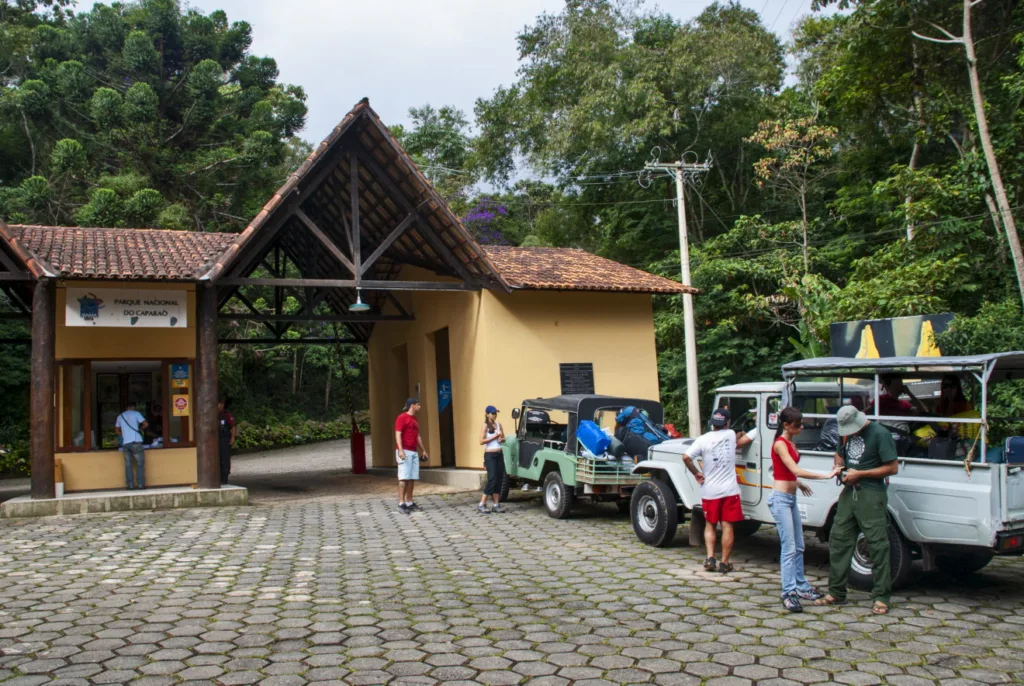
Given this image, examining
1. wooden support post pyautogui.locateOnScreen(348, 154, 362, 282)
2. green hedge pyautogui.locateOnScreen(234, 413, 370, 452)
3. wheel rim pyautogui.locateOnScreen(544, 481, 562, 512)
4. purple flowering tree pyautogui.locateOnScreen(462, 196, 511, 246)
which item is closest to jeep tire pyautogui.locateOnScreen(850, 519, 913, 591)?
wheel rim pyautogui.locateOnScreen(544, 481, 562, 512)

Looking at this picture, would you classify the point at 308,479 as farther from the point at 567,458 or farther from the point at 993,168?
the point at 993,168

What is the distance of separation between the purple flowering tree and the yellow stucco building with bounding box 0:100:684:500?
16.9 meters

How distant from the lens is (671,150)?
2919 centimetres

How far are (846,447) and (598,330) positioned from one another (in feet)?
32.0

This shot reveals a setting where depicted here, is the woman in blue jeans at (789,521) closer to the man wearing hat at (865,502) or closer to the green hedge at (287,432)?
the man wearing hat at (865,502)

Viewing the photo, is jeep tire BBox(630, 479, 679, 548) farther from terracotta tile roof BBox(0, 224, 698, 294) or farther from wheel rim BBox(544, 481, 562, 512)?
terracotta tile roof BBox(0, 224, 698, 294)

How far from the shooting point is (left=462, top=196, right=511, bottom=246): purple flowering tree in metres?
35.1

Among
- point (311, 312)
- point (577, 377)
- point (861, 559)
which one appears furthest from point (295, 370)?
point (861, 559)

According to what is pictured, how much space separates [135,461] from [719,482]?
1068 centimetres

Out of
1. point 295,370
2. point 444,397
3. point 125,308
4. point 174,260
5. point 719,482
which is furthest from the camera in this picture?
point 295,370

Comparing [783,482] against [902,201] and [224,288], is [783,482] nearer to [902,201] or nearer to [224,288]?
[224,288]

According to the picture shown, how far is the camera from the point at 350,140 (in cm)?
1415

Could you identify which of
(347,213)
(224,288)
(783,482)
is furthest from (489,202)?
(783,482)

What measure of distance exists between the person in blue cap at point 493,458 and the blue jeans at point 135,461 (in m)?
6.13
